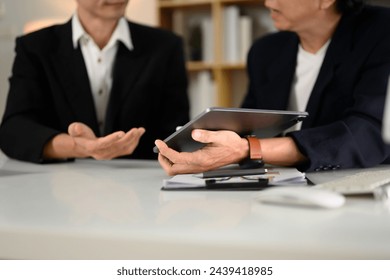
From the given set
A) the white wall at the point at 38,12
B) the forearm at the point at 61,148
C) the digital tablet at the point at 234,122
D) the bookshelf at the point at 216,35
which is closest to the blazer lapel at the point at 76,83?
the forearm at the point at 61,148

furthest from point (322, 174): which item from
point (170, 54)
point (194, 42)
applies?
point (194, 42)

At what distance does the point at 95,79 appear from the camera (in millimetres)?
2039

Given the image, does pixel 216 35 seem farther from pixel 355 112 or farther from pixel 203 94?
pixel 355 112

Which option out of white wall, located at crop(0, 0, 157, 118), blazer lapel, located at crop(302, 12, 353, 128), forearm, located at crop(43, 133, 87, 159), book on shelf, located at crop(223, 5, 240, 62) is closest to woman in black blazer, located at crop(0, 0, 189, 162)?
forearm, located at crop(43, 133, 87, 159)

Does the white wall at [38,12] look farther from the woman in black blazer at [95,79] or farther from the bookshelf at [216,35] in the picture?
the woman in black blazer at [95,79]

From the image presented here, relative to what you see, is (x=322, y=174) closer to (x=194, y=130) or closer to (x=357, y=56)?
(x=194, y=130)

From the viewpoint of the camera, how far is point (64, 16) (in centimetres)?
441

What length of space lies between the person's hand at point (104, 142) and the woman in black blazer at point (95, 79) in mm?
279

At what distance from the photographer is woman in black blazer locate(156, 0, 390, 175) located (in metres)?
1.27

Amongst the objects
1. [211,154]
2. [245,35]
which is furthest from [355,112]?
[245,35]

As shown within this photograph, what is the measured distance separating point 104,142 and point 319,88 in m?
0.66

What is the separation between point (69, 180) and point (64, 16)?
340cm

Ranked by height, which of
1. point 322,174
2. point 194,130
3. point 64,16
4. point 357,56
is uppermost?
point 64,16

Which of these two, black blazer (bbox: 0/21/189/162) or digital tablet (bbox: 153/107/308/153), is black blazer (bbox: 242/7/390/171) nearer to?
digital tablet (bbox: 153/107/308/153)
